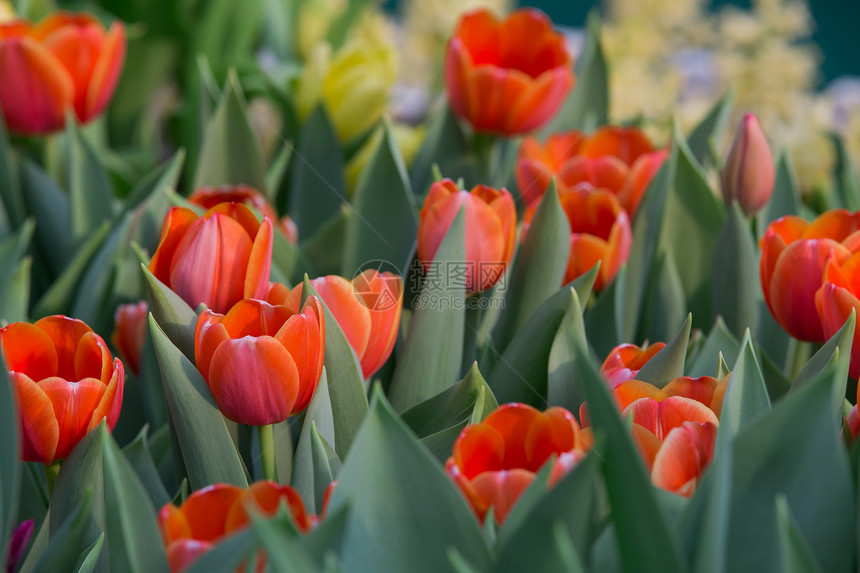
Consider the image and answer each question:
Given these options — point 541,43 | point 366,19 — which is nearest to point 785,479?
point 541,43

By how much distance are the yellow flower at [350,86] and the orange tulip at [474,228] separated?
13.3 inches

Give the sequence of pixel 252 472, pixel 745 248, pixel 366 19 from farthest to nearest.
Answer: pixel 366 19, pixel 745 248, pixel 252 472

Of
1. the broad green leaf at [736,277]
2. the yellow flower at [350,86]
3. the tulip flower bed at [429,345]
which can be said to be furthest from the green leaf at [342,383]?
the yellow flower at [350,86]

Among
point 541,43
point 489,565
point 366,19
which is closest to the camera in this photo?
point 489,565

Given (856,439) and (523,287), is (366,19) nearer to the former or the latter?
(523,287)

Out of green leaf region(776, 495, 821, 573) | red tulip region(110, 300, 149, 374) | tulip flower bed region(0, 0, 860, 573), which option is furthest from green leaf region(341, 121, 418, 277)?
green leaf region(776, 495, 821, 573)

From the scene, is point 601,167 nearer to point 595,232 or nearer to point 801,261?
point 595,232

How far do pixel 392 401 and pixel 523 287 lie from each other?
9 cm

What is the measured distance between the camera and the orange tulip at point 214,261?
340mm

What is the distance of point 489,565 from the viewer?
249mm

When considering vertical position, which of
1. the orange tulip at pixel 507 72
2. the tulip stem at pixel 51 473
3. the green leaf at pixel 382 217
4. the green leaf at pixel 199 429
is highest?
the orange tulip at pixel 507 72

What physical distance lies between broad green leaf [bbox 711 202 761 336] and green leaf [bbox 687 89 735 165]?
0.18 m

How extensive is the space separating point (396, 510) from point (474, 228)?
0.50 ft

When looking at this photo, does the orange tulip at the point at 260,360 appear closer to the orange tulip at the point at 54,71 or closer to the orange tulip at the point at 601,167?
the orange tulip at the point at 601,167
